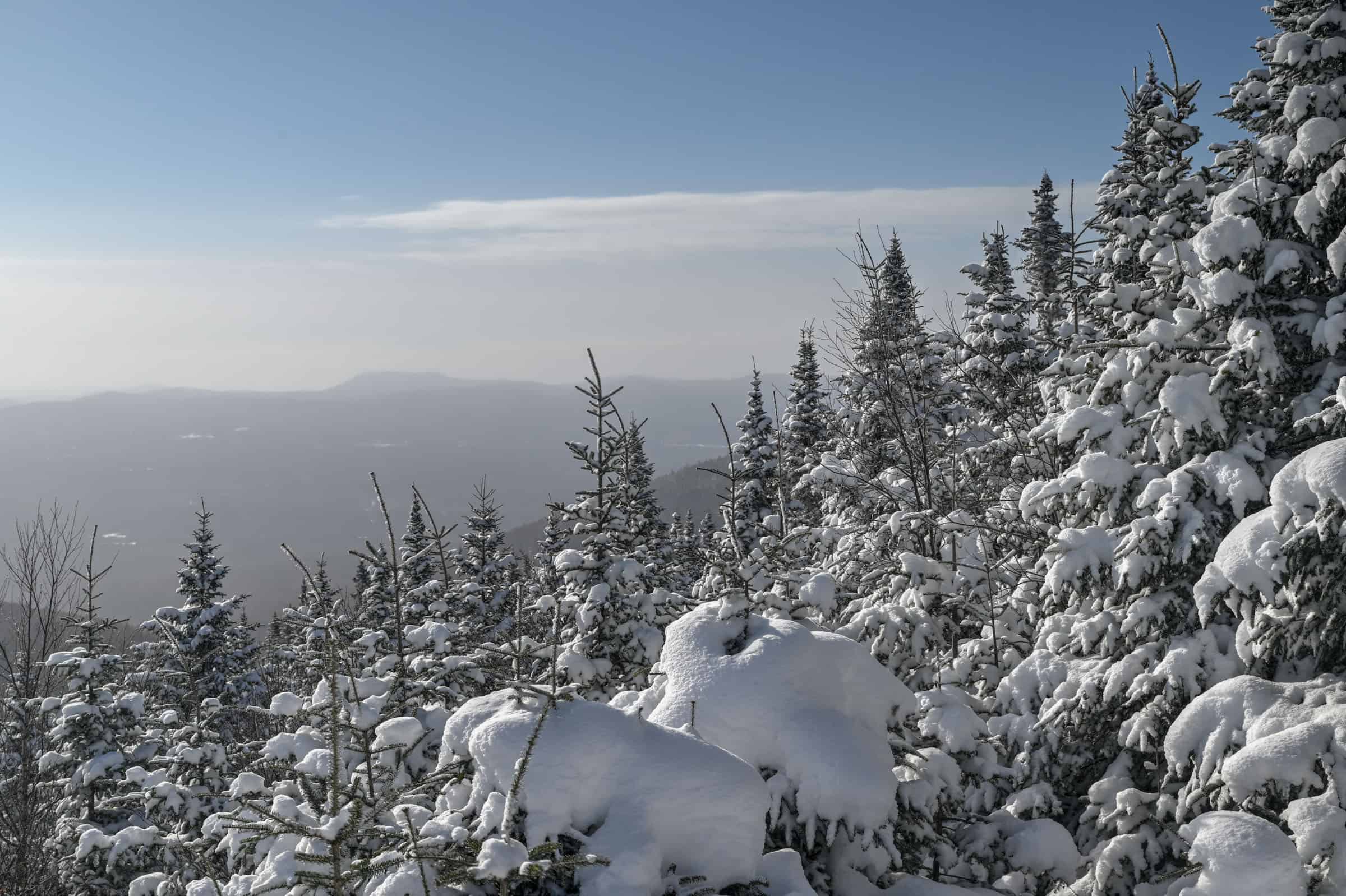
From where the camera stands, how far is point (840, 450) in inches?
898

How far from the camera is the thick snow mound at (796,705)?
14.8ft

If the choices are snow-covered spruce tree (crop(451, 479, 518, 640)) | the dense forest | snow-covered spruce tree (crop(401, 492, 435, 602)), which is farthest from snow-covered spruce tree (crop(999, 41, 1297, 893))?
snow-covered spruce tree (crop(401, 492, 435, 602))

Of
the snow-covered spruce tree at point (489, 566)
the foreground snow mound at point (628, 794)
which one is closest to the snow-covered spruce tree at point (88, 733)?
the snow-covered spruce tree at point (489, 566)

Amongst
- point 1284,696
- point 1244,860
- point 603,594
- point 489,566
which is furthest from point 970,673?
point 489,566

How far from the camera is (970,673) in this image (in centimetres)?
916

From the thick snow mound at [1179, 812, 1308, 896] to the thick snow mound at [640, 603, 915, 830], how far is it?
1907 mm

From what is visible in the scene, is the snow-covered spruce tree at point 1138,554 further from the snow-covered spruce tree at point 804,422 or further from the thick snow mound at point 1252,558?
the snow-covered spruce tree at point 804,422

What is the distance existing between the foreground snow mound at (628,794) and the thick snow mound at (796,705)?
0.66 metres

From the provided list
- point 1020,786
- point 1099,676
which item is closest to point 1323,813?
point 1099,676

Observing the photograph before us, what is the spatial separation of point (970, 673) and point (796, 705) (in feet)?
17.1

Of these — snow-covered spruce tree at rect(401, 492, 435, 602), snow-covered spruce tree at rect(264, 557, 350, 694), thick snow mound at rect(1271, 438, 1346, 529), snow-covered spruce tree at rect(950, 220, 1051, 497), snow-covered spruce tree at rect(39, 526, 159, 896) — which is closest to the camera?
snow-covered spruce tree at rect(264, 557, 350, 694)

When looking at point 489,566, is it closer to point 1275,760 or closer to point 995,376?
point 995,376

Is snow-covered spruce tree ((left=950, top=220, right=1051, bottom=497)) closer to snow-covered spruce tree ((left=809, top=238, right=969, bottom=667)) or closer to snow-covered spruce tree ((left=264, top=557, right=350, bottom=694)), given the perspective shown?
snow-covered spruce tree ((left=809, top=238, right=969, bottom=667))

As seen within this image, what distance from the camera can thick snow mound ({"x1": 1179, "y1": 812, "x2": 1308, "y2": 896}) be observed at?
14.9 feet
